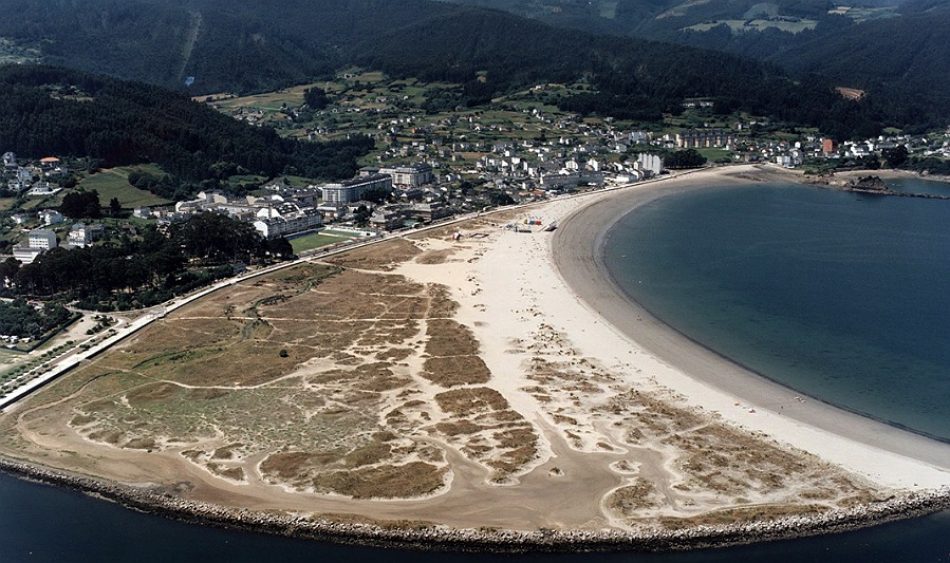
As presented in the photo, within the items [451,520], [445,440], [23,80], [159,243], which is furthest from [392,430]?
[23,80]

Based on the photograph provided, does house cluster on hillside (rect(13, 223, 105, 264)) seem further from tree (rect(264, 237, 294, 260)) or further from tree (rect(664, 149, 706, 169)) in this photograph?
tree (rect(664, 149, 706, 169))

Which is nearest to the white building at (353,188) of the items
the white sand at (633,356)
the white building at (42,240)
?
the white sand at (633,356)

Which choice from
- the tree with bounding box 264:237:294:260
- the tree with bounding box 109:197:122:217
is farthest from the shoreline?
the tree with bounding box 109:197:122:217

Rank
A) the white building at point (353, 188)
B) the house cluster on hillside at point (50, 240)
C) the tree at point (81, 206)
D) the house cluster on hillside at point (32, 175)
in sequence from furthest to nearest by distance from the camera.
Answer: the white building at point (353, 188)
the house cluster on hillside at point (32, 175)
the tree at point (81, 206)
the house cluster on hillside at point (50, 240)

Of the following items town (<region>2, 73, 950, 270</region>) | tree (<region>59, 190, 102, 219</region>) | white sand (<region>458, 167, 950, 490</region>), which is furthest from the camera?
town (<region>2, 73, 950, 270</region>)

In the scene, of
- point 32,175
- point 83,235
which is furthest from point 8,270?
point 32,175

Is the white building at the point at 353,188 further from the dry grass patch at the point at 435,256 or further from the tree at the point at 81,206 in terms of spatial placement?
the tree at the point at 81,206
